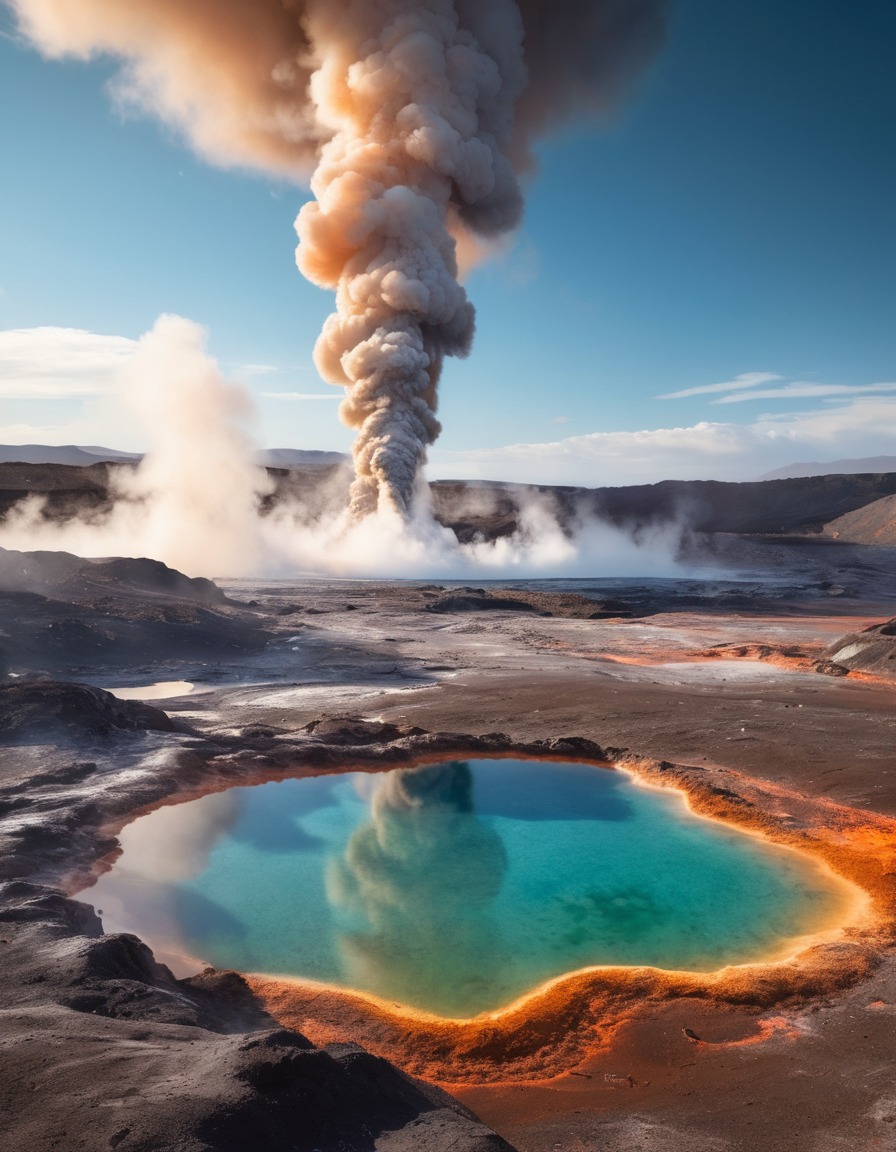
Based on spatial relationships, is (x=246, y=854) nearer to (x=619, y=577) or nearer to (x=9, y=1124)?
(x=9, y=1124)

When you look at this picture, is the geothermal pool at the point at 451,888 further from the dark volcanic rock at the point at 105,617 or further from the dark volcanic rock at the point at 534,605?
the dark volcanic rock at the point at 534,605

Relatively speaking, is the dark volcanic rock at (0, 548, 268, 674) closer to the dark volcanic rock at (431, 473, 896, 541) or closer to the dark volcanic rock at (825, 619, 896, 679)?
the dark volcanic rock at (825, 619, 896, 679)

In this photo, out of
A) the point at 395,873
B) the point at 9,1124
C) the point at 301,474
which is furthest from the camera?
the point at 301,474

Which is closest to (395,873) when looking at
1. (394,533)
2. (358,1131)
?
(358,1131)

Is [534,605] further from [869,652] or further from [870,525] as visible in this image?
[870,525]

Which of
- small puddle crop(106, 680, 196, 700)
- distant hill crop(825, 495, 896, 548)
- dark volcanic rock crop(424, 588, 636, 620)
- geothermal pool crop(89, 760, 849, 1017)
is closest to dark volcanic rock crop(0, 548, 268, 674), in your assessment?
small puddle crop(106, 680, 196, 700)

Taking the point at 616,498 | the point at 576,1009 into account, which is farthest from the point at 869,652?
the point at 616,498

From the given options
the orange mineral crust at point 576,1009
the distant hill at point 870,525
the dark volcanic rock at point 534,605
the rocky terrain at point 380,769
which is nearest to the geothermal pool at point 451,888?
the orange mineral crust at point 576,1009
